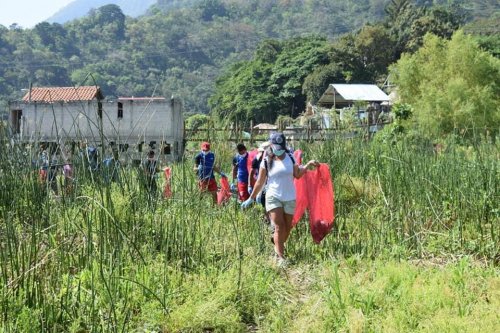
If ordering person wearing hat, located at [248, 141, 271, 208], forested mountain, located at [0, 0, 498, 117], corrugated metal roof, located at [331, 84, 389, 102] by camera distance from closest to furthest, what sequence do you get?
person wearing hat, located at [248, 141, 271, 208] → corrugated metal roof, located at [331, 84, 389, 102] → forested mountain, located at [0, 0, 498, 117]

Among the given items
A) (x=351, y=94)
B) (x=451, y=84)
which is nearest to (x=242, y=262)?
(x=451, y=84)

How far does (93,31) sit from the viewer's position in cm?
9038

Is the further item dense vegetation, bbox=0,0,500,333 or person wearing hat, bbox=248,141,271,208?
person wearing hat, bbox=248,141,271,208

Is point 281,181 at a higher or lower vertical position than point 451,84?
lower

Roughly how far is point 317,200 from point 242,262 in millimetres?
869

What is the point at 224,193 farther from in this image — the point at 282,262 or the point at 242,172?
the point at 282,262

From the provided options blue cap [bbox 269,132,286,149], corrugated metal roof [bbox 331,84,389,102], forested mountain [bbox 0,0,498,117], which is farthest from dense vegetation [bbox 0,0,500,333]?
forested mountain [bbox 0,0,498,117]

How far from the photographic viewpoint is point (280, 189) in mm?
3650

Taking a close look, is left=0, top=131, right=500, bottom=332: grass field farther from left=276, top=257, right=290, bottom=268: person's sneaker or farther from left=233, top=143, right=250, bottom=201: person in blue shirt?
left=233, top=143, right=250, bottom=201: person in blue shirt

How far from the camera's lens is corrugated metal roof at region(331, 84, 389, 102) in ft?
86.1

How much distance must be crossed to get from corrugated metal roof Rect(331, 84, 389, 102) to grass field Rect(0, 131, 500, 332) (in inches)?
874

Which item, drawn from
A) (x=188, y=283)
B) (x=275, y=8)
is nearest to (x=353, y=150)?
(x=188, y=283)

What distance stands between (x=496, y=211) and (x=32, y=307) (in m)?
2.82

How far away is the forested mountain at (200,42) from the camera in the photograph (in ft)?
111
